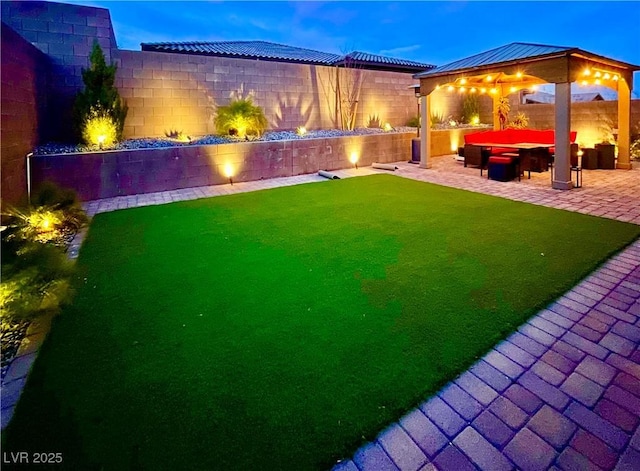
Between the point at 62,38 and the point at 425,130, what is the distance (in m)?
9.10

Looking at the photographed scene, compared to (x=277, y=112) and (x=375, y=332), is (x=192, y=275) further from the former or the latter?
(x=277, y=112)

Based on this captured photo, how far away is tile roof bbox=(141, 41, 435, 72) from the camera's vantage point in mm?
13808

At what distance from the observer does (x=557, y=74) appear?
7.61 meters

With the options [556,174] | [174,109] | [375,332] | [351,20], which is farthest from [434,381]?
[351,20]

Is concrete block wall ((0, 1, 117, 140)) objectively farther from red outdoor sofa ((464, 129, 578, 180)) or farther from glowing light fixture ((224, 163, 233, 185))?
red outdoor sofa ((464, 129, 578, 180))

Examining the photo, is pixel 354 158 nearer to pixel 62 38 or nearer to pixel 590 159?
pixel 590 159

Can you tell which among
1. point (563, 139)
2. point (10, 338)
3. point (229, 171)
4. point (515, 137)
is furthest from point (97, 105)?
point (515, 137)

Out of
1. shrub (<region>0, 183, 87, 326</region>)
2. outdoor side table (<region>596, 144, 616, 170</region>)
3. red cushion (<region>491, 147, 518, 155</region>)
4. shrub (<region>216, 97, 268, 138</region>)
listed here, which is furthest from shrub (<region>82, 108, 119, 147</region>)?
outdoor side table (<region>596, 144, 616, 170</region>)

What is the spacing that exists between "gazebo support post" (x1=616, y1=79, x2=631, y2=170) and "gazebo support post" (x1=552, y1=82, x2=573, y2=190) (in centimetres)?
327

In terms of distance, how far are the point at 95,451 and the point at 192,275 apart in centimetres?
220

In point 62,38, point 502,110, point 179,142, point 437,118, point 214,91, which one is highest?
point 62,38

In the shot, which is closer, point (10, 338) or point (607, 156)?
point (10, 338)

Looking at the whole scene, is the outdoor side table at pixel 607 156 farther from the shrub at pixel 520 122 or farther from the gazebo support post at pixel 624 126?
the shrub at pixel 520 122

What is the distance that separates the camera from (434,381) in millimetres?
2244
